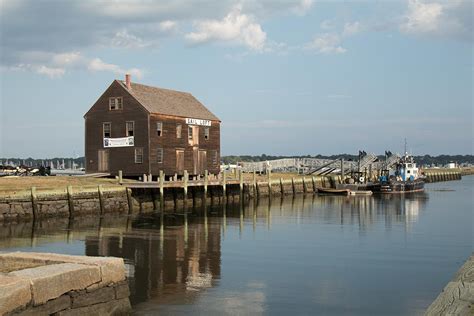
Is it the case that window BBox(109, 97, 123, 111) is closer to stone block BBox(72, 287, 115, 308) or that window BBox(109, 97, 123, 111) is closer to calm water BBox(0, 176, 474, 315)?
calm water BBox(0, 176, 474, 315)

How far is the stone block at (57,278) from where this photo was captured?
8.93 m

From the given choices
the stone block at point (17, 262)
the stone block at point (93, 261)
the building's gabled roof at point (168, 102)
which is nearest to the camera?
the stone block at point (93, 261)

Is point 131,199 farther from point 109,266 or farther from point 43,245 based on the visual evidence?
point 109,266

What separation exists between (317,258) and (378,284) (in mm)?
4798

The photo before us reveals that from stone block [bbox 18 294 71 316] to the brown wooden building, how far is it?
37.4 meters

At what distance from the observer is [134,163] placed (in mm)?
47438

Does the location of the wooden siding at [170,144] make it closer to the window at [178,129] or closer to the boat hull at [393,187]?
the window at [178,129]

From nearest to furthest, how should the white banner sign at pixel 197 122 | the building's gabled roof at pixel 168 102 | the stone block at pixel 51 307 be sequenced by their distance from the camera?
the stone block at pixel 51 307
the building's gabled roof at pixel 168 102
the white banner sign at pixel 197 122

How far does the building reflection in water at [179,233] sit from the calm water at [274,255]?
2.0 inches

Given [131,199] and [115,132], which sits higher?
[115,132]

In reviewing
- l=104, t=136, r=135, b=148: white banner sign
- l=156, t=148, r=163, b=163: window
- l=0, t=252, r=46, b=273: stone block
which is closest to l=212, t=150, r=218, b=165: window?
l=156, t=148, r=163, b=163: window

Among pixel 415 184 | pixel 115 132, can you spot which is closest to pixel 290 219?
pixel 115 132

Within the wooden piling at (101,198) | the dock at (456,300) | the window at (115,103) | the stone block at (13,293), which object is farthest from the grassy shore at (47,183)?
the dock at (456,300)

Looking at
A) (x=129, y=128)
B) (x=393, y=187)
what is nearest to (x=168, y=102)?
(x=129, y=128)
